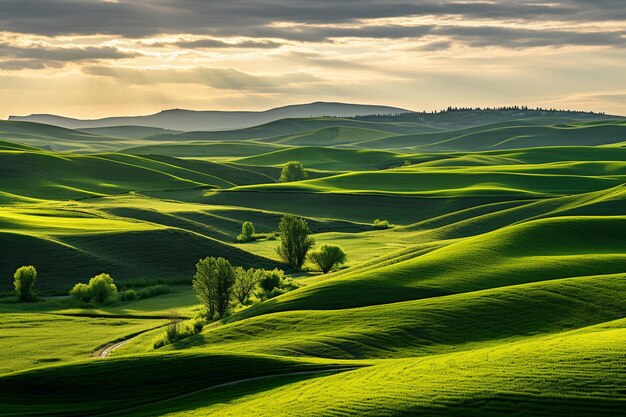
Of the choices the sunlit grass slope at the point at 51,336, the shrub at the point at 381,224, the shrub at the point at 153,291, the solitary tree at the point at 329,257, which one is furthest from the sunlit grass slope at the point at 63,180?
the sunlit grass slope at the point at 51,336

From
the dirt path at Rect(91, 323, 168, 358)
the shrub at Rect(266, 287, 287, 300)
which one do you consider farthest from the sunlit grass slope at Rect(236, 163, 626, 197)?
the dirt path at Rect(91, 323, 168, 358)

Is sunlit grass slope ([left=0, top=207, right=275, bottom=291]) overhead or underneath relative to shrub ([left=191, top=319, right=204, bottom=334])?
overhead

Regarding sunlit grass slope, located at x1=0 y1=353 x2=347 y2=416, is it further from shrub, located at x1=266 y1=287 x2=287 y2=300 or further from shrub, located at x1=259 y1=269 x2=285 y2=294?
shrub, located at x1=259 y1=269 x2=285 y2=294

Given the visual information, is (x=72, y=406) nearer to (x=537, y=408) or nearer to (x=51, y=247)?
(x=537, y=408)

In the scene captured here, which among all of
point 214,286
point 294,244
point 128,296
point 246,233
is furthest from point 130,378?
point 246,233

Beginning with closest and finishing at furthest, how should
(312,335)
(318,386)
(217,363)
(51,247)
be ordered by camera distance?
(318,386) → (217,363) → (312,335) → (51,247)

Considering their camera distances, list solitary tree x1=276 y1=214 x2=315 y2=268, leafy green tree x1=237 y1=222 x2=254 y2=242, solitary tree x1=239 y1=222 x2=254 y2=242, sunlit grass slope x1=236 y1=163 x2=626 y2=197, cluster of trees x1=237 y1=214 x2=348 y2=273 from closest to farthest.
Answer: cluster of trees x1=237 y1=214 x2=348 y2=273
solitary tree x1=276 y1=214 x2=315 y2=268
leafy green tree x1=237 y1=222 x2=254 y2=242
solitary tree x1=239 y1=222 x2=254 y2=242
sunlit grass slope x1=236 y1=163 x2=626 y2=197

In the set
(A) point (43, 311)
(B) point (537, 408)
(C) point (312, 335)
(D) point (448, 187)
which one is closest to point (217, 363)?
(C) point (312, 335)
